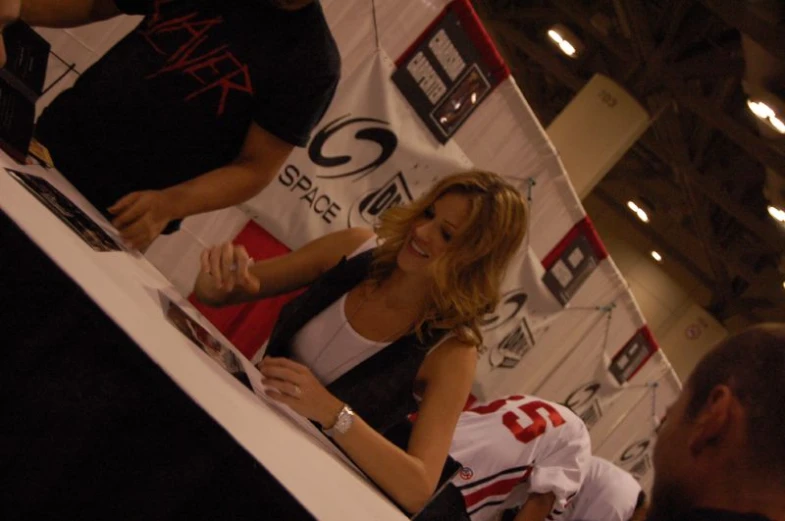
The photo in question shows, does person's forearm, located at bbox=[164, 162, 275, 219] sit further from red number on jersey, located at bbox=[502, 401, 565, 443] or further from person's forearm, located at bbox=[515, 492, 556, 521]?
person's forearm, located at bbox=[515, 492, 556, 521]

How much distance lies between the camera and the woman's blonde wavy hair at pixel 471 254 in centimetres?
128

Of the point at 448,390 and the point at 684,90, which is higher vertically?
the point at 684,90

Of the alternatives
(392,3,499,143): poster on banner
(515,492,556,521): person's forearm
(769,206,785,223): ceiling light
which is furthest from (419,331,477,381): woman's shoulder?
(769,206,785,223): ceiling light

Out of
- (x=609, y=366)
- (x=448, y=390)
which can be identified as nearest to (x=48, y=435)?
(x=448, y=390)

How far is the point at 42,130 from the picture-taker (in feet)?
4.11

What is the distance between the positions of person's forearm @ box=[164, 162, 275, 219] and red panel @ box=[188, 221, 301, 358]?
983 mm

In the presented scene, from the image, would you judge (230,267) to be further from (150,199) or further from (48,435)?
(48,435)

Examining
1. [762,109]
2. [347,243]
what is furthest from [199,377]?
[762,109]

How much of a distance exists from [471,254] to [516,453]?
99cm

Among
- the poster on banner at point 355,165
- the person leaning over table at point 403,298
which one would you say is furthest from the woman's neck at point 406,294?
the poster on banner at point 355,165

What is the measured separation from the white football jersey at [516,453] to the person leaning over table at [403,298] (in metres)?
0.79

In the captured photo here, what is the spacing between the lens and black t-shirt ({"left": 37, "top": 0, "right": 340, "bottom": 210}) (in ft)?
3.96

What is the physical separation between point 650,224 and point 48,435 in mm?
9829

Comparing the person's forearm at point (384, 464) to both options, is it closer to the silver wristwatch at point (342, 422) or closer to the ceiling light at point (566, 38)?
the silver wristwatch at point (342, 422)
